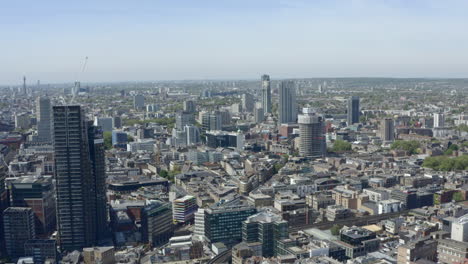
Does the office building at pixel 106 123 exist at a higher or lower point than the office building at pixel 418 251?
higher

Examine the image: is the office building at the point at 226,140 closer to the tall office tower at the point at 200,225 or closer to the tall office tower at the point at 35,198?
the tall office tower at the point at 200,225

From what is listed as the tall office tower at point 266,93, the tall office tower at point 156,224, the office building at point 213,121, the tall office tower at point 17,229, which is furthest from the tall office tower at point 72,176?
the tall office tower at point 266,93

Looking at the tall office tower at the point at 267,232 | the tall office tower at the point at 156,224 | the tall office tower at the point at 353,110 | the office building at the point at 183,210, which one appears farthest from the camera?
the tall office tower at the point at 353,110

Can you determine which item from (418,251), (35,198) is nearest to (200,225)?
(35,198)

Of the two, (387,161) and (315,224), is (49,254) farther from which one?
(387,161)

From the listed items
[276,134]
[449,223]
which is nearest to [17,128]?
[276,134]

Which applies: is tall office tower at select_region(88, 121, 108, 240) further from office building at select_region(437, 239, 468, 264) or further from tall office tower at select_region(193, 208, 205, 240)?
office building at select_region(437, 239, 468, 264)

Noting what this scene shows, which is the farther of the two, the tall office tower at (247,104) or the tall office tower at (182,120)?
the tall office tower at (247,104)
